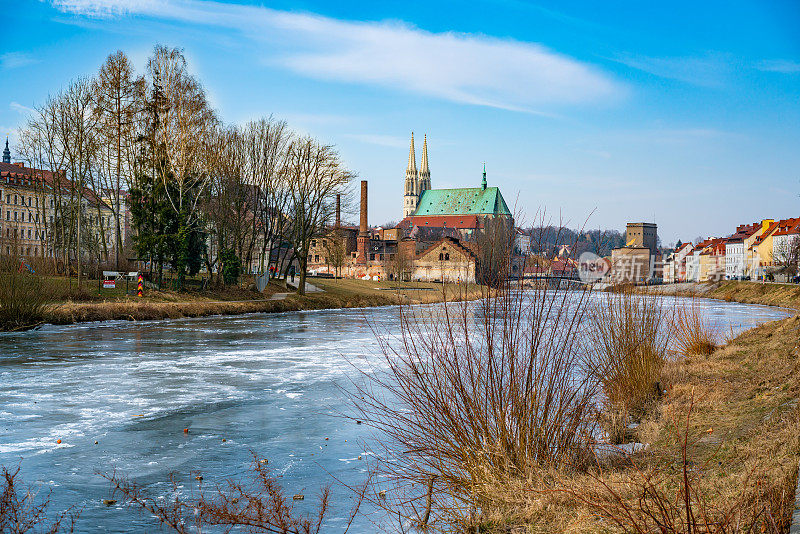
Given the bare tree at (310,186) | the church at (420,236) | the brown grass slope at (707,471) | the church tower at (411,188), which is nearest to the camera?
the brown grass slope at (707,471)

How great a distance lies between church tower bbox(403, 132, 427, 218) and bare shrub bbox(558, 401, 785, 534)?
189m

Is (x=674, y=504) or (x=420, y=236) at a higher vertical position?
(x=420, y=236)

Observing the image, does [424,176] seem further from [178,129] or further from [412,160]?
[178,129]

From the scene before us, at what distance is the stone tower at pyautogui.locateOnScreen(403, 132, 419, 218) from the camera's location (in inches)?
7707

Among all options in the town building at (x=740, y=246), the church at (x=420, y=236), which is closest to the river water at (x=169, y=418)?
the church at (x=420, y=236)

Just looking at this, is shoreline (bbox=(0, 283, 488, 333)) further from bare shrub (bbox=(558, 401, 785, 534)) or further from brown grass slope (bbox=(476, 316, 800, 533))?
bare shrub (bbox=(558, 401, 785, 534))

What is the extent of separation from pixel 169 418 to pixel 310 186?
35.4m

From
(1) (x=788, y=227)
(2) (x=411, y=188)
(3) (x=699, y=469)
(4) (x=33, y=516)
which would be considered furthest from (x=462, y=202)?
(4) (x=33, y=516)

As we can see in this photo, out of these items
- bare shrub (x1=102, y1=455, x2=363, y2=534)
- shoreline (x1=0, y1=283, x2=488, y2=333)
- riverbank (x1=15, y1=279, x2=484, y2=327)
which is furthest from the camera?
riverbank (x1=15, y1=279, x2=484, y2=327)

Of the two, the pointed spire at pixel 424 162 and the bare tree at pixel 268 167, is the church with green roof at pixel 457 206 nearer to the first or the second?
the pointed spire at pixel 424 162

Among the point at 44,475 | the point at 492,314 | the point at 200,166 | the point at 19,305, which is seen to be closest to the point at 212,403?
the point at 44,475

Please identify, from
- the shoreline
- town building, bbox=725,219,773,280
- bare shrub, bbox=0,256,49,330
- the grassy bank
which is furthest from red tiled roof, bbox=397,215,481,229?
bare shrub, bbox=0,256,49,330

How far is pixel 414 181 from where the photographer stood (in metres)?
196

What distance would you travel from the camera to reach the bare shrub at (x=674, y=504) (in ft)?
14.1
